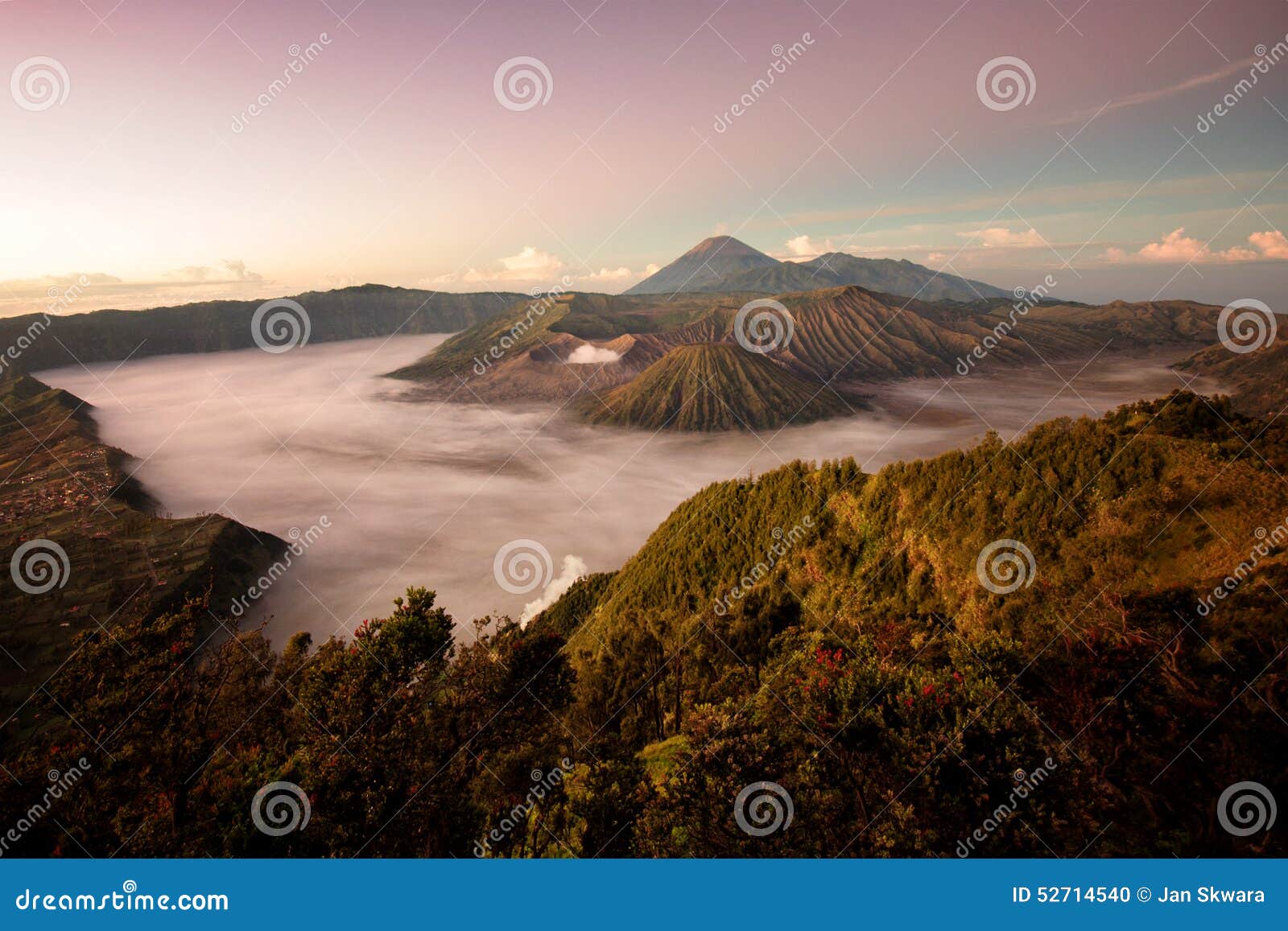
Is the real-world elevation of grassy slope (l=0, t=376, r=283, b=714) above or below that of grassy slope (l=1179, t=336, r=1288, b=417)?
below

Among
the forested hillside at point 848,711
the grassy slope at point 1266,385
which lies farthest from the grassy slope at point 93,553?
the grassy slope at point 1266,385

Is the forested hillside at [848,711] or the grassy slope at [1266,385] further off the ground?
the grassy slope at [1266,385]

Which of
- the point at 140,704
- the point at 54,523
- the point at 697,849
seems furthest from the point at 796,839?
the point at 54,523

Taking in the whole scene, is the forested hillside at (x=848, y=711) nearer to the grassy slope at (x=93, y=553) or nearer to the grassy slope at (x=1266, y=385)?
the grassy slope at (x=93, y=553)

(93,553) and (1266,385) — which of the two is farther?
(1266,385)

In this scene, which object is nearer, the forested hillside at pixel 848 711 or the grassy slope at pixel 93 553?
the forested hillside at pixel 848 711

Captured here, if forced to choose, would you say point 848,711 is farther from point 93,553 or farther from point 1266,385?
point 1266,385

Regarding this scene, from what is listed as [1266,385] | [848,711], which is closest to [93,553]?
[848,711]

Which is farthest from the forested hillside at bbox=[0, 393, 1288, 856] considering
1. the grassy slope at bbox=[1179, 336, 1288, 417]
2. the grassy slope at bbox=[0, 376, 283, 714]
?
the grassy slope at bbox=[1179, 336, 1288, 417]

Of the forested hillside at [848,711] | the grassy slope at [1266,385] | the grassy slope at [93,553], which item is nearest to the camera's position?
the forested hillside at [848,711]

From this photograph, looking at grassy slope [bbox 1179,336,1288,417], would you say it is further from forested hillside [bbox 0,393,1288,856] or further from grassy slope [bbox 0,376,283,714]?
grassy slope [bbox 0,376,283,714]

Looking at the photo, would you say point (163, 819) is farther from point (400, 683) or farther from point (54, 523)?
point (54, 523)

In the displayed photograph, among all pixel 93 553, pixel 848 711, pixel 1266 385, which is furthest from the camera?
pixel 1266 385
